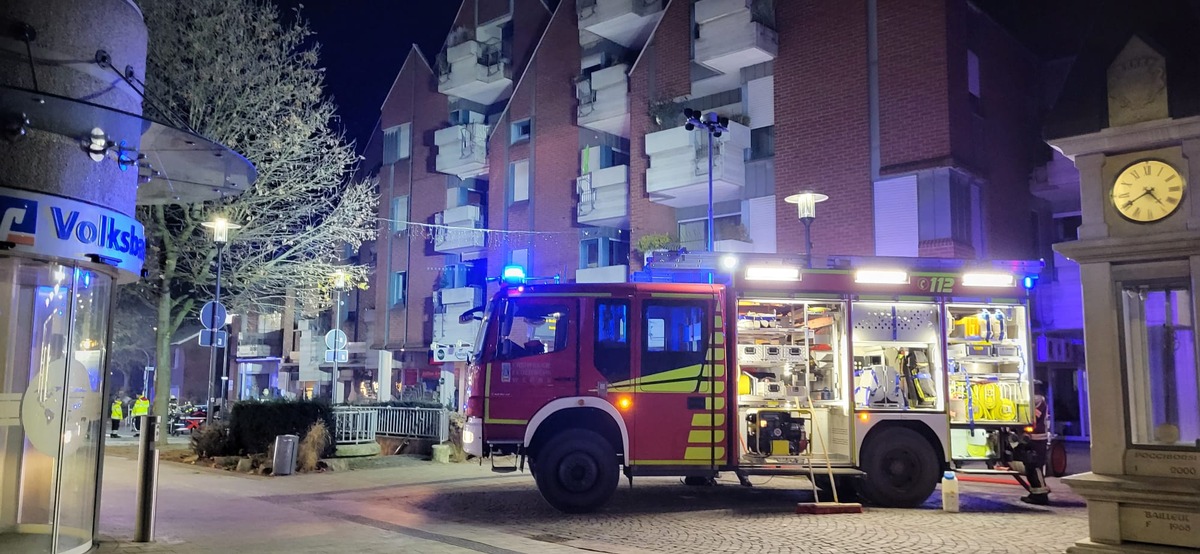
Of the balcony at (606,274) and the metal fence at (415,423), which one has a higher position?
the balcony at (606,274)

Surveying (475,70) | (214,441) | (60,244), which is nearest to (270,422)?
(214,441)

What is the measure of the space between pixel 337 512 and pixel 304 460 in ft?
18.1

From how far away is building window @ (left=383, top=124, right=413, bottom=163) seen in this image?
136 ft

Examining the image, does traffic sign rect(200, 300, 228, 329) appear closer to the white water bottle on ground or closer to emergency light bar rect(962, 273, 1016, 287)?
the white water bottle on ground

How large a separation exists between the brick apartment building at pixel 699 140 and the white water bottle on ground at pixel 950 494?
9.59 meters

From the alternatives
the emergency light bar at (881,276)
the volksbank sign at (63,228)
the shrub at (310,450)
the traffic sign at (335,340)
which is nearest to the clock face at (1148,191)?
the emergency light bar at (881,276)

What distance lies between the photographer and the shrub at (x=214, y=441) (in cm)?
1812

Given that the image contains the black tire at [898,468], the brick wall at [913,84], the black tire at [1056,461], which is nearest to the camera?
the black tire at [898,468]

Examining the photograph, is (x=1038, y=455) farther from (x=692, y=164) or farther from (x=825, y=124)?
(x=692, y=164)

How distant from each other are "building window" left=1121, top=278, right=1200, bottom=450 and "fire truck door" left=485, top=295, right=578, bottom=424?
6.38m

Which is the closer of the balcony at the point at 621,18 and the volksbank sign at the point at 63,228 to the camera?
the volksbank sign at the point at 63,228

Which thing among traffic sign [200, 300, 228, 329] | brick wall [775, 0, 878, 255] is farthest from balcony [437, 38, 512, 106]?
traffic sign [200, 300, 228, 329]

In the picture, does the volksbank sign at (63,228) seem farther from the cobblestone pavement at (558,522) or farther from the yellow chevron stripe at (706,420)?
the yellow chevron stripe at (706,420)

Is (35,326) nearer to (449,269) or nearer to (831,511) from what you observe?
(831,511)
